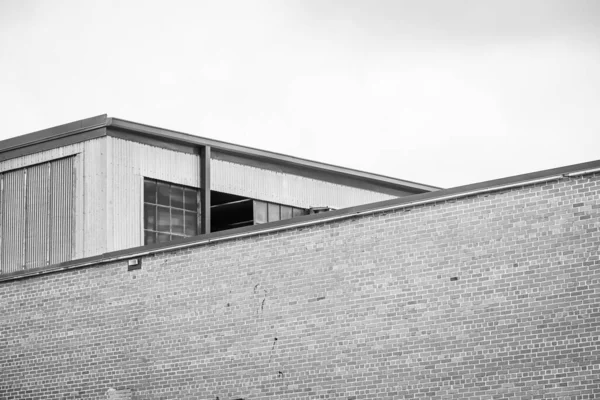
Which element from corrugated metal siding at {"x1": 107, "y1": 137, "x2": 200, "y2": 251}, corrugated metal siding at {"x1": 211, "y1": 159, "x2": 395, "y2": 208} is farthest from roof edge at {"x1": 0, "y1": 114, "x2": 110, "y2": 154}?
corrugated metal siding at {"x1": 211, "y1": 159, "x2": 395, "y2": 208}

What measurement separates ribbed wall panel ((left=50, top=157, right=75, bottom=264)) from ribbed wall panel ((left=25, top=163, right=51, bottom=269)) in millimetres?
215

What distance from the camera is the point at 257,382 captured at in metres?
18.2

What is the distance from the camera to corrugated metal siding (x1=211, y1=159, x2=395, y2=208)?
1115 inches

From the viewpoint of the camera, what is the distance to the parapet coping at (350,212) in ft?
50.2

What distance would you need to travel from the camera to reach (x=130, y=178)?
26.2 meters

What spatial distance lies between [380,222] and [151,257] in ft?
18.1

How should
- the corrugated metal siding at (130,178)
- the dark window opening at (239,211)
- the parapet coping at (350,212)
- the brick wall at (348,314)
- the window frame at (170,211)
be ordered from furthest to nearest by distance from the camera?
the dark window opening at (239,211), the window frame at (170,211), the corrugated metal siding at (130,178), the parapet coping at (350,212), the brick wall at (348,314)

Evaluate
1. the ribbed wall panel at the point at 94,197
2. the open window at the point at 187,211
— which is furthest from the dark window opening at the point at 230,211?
the ribbed wall panel at the point at 94,197

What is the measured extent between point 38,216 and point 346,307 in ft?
40.5

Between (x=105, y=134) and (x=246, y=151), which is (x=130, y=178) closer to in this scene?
(x=105, y=134)

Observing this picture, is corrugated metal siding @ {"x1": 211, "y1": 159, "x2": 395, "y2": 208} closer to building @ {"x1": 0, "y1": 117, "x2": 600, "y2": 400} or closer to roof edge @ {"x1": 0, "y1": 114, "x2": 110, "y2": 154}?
roof edge @ {"x1": 0, "y1": 114, "x2": 110, "y2": 154}

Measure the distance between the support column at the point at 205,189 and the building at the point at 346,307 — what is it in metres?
6.34

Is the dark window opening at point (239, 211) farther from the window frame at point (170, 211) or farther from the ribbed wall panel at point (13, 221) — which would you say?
the ribbed wall panel at point (13, 221)

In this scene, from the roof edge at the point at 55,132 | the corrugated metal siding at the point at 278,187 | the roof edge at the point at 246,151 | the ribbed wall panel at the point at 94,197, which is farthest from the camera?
the corrugated metal siding at the point at 278,187
